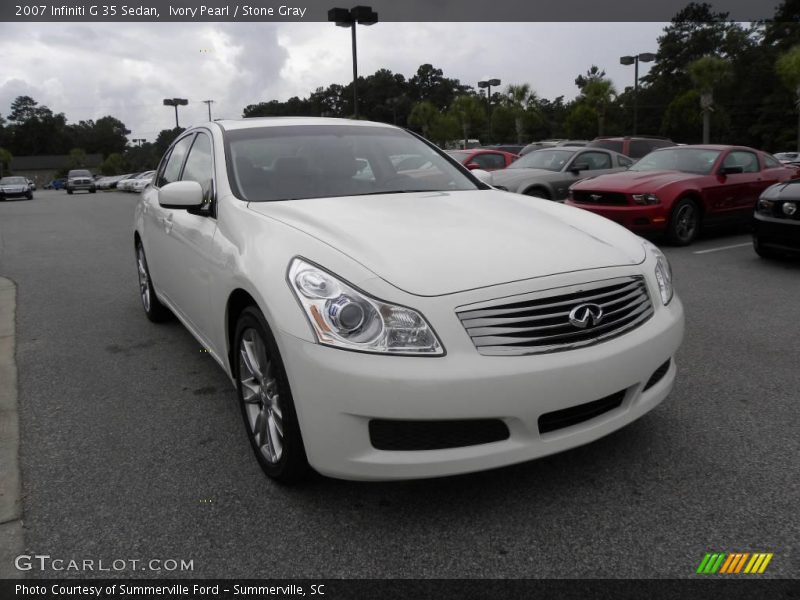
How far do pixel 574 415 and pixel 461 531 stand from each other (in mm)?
593

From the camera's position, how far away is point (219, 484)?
A: 9.29 feet

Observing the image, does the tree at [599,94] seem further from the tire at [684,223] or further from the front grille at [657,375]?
the front grille at [657,375]

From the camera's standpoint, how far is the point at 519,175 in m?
11.9

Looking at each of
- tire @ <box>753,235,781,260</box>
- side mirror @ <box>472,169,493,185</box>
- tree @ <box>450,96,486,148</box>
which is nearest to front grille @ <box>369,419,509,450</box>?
side mirror @ <box>472,169,493,185</box>

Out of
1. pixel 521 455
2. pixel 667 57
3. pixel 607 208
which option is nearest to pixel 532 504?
pixel 521 455

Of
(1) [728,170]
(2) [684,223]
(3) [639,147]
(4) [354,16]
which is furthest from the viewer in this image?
(4) [354,16]

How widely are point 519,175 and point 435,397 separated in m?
10.2

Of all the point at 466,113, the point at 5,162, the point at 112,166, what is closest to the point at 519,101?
the point at 466,113

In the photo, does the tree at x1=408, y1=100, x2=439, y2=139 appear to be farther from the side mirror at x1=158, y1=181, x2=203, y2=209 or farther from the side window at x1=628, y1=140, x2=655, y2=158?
the side mirror at x1=158, y1=181, x2=203, y2=209

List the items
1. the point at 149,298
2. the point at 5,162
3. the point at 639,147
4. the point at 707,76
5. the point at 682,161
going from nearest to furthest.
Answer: the point at 149,298 < the point at 682,161 < the point at 639,147 < the point at 707,76 < the point at 5,162

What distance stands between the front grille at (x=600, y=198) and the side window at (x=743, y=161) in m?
1.88

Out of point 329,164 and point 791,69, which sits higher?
point 791,69

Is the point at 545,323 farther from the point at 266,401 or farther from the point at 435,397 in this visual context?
the point at 266,401

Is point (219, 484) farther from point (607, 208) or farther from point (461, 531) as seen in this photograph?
point (607, 208)
